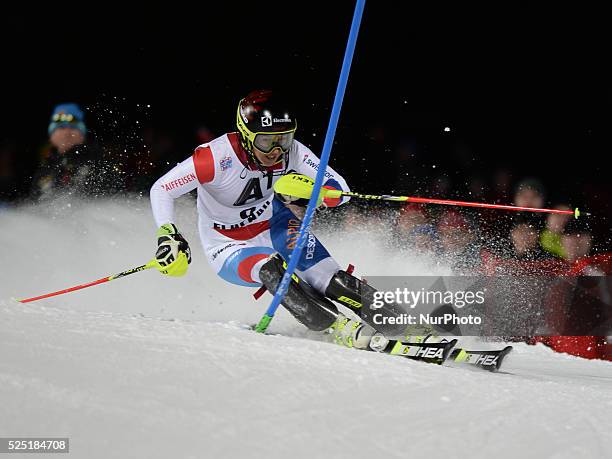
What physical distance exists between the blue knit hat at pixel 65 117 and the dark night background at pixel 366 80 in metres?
0.08

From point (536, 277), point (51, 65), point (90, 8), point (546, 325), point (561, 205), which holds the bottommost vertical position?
point (546, 325)

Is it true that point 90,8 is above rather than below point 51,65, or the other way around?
above

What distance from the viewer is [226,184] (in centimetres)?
323

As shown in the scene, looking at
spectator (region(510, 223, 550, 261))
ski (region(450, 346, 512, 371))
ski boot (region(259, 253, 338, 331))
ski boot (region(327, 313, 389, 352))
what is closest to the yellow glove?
ski boot (region(259, 253, 338, 331))

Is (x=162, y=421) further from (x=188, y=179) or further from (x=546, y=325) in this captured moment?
(x=546, y=325)

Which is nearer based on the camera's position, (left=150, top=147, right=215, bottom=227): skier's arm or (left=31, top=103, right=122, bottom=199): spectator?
(left=150, top=147, right=215, bottom=227): skier's arm

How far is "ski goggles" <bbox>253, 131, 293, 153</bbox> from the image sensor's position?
302 cm

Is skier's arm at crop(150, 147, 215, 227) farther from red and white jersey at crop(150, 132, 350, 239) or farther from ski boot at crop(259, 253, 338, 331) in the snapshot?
ski boot at crop(259, 253, 338, 331)

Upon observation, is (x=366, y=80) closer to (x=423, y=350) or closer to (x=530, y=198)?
(x=530, y=198)

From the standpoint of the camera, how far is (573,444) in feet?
4.84

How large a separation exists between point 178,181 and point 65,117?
327 centimetres

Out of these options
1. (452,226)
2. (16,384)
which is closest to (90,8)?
(452,226)

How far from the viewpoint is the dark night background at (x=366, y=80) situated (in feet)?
18.8

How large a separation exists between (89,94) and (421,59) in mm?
3447
